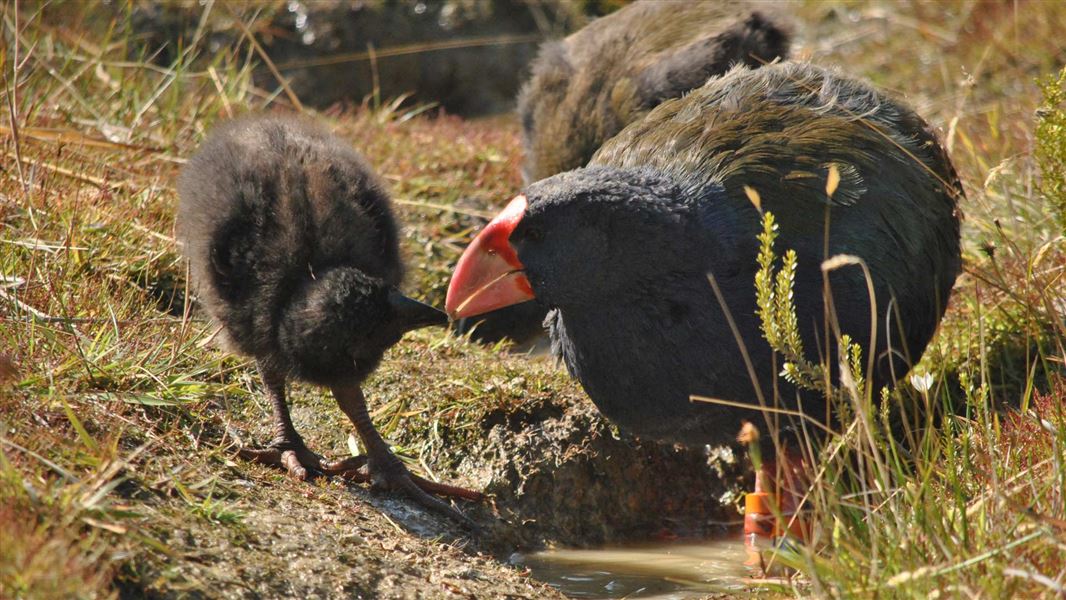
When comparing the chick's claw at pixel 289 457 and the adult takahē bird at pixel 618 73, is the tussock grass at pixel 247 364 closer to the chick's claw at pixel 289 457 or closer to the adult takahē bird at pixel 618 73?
the chick's claw at pixel 289 457

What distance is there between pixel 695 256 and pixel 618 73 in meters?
1.82

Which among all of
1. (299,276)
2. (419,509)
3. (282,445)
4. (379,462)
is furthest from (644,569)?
(299,276)

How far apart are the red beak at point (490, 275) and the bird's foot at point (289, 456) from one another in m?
0.51

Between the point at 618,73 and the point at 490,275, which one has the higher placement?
the point at 618,73

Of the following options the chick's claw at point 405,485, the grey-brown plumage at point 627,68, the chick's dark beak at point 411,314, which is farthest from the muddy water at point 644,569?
the grey-brown plumage at point 627,68

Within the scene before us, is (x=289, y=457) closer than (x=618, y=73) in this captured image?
Yes

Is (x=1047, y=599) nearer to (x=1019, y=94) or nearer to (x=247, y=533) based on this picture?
(x=247, y=533)

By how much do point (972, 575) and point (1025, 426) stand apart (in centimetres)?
91

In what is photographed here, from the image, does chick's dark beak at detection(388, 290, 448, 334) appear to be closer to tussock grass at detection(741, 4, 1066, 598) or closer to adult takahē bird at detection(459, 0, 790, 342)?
tussock grass at detection(741, 4, 1066, 598)

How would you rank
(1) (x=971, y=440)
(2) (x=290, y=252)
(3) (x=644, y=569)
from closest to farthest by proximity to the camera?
(1) (x=971, y=440) < (2) (x=290, y=252) < (3) (x=644, y=569)

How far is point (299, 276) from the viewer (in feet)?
9.64

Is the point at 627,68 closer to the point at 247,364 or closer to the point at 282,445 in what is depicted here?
the point at 247,364

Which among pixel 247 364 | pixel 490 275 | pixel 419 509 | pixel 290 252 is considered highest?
pixel 290 252

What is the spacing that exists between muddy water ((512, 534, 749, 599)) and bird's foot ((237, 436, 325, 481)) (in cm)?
59
